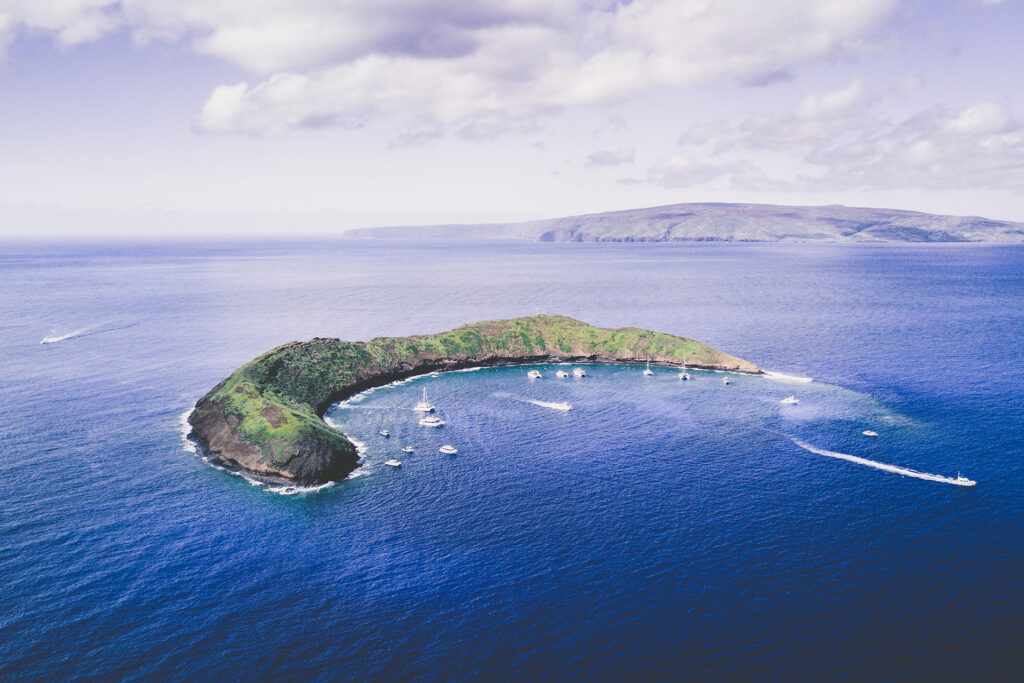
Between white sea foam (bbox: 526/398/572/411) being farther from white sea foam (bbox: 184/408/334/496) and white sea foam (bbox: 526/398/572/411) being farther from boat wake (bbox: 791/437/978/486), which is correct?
white sea foam (bbox: 184/408/334/496)

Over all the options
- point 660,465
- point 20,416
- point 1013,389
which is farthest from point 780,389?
point 20,416

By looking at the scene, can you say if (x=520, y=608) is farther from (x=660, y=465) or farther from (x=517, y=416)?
(x=517, y=416)

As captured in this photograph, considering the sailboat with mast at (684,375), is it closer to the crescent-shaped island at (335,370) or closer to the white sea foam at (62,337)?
the crescent-shaped island at (335,370)

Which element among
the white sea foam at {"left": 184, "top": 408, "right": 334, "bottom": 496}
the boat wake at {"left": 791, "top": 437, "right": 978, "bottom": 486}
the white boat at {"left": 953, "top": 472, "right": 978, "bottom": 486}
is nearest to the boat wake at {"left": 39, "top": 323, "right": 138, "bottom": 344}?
the white sea foam at {"left": 184, "top": 408, "right": 334, "bottom": 496}

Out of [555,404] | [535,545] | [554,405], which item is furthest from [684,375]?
[535,545]

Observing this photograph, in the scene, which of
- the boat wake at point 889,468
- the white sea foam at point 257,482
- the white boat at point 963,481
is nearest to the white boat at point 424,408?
the white sea foam at point 257,482

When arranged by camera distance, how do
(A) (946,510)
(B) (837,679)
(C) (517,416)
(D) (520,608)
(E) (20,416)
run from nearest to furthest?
(B) (837,679), (D) (520,608), (A) (946,510), (E) (20,416), (C) (517,416)
